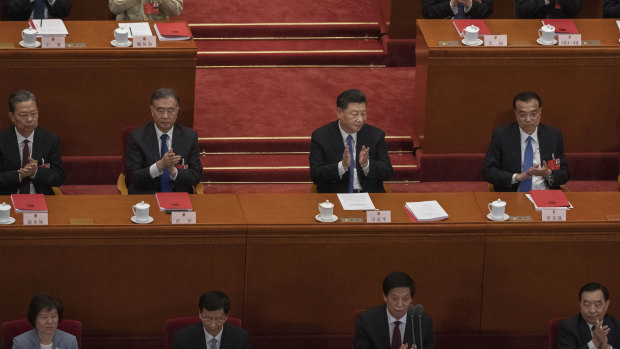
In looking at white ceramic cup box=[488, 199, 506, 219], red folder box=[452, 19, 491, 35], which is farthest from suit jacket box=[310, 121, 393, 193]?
red folder box=[452, 19, 491, 35]

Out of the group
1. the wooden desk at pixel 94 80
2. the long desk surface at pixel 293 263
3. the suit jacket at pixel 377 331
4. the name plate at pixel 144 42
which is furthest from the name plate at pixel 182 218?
the name plate at pixel 144 42

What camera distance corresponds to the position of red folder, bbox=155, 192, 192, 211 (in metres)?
6.16

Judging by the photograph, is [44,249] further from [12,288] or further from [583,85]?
[583,85]

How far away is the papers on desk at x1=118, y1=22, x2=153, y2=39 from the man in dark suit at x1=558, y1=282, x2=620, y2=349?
2.85 m

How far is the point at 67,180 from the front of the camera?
7.44 metres

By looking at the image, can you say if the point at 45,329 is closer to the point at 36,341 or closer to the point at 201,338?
the point at 36,341

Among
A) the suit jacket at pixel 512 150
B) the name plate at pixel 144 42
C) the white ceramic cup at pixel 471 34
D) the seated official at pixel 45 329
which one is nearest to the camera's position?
the seated official at pixel 45 329

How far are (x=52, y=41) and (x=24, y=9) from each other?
0.57 m

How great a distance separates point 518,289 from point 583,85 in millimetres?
1723

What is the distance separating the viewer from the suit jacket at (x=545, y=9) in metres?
7.93

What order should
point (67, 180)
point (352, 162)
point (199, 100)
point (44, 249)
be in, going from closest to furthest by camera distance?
point (44, 249)
point (352, 162)
point (67, 180)
point (199, 100)

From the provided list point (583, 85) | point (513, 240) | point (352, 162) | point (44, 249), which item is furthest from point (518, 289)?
point (44, 249)

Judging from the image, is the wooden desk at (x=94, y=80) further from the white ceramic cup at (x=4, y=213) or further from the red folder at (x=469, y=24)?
the red folder at (x=469, y=24)

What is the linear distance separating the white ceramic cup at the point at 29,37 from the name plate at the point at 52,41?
0.16 ft
